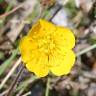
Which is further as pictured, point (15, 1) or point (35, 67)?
point (15, 1)

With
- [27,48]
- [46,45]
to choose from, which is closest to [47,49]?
[46,45]

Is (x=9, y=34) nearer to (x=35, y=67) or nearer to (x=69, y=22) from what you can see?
(x=69, y=22)

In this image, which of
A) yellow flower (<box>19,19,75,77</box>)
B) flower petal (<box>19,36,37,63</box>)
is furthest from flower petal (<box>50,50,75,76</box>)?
flower petal (<box>19,36,37,63</box>)

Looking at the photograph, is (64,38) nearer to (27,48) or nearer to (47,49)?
(47,49)

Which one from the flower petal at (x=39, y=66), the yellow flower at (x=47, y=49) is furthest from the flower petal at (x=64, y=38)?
the flower petal at (x=39, y=66)

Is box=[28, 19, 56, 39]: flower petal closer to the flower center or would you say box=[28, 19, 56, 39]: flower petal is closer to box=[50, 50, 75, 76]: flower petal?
the flower center

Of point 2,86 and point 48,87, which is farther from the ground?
point 2,86

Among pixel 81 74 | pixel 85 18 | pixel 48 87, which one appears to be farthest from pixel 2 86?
pixel 85 18
